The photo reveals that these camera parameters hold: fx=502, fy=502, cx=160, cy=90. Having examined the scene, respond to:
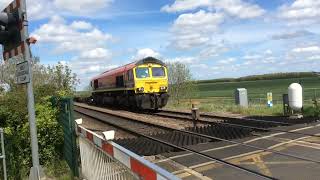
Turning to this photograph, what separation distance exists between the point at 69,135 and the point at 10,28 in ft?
8.43

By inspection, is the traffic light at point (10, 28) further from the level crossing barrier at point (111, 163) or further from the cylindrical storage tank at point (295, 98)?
the cylindrical storage tank at point (295, 98)

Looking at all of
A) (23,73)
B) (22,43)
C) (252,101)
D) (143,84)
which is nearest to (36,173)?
(23,73)

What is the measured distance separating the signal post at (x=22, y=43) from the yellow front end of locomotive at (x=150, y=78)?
949 inches

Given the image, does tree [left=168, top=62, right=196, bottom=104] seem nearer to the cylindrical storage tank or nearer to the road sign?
the cylindrical storage tank

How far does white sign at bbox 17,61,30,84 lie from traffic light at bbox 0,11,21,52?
1.28 ft

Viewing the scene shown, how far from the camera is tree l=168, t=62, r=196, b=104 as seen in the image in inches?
1912

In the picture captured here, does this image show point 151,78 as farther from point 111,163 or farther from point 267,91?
point 267,91

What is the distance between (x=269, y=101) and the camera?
102ft

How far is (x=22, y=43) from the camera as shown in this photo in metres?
8.08

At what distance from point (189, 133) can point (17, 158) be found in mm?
Answer: 6270

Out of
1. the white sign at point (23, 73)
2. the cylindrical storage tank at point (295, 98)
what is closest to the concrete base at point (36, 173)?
the white sign at point (23, 73)

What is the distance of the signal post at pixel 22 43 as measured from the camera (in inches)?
314

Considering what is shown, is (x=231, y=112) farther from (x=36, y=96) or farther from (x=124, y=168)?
(x=124, y=168)

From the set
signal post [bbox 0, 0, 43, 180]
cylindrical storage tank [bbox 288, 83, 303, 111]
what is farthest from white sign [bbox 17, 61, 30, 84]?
cylindrical storage tank [bbox 288, 83, 303, 111]
